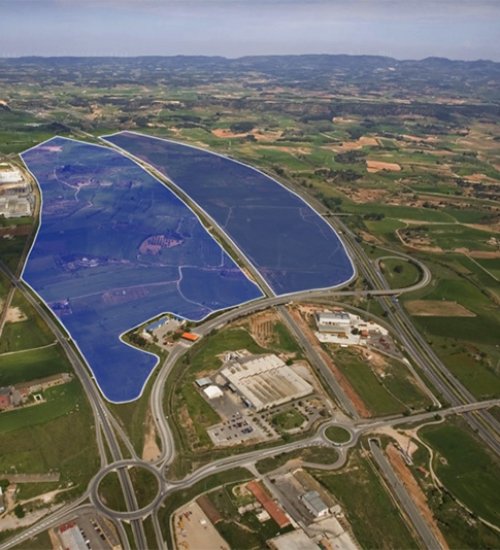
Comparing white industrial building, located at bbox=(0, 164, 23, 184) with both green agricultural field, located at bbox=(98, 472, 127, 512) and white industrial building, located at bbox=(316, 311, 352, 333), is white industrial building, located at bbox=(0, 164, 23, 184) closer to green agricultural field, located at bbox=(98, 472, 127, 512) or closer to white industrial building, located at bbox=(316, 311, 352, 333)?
white industrial building, located at bbox=(316, 311, 352, 333)

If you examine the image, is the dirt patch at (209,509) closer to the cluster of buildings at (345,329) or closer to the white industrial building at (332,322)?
the cluster of buildings at (345,329)

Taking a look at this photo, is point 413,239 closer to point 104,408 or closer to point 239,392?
point 239,392

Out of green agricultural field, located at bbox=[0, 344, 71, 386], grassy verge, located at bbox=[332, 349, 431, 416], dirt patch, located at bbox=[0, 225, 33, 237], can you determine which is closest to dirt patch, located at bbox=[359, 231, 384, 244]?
grassy verge, located at bbox=[332, 349, 431, 416]

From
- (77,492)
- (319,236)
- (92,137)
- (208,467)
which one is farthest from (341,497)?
(92,137)

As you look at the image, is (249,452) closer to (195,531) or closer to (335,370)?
(195,531)

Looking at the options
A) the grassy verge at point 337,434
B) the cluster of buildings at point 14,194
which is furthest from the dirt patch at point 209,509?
the cluster of buildings at point 14,194

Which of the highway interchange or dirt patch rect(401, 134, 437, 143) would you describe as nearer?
the highway interchange
